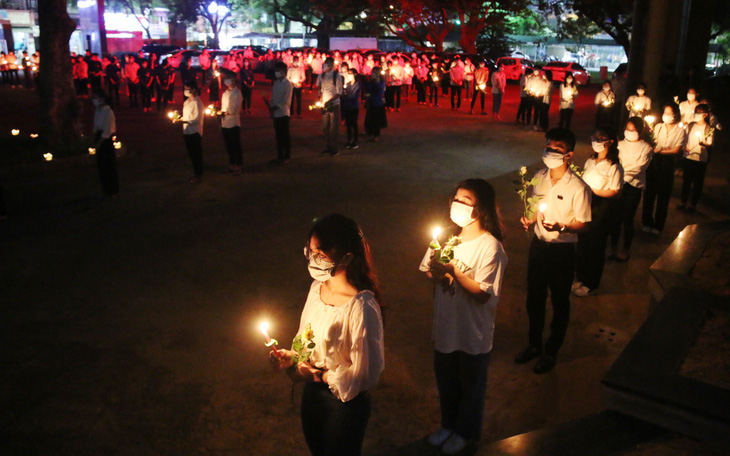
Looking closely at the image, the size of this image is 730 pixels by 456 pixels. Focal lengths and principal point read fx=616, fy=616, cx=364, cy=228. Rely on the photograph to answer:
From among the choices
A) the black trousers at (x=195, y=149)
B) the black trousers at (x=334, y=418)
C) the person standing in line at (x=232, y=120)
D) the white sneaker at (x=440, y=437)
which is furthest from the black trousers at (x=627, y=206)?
the black trousers at (x=195, y=149)

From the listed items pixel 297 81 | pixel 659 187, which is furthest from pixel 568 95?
pixel 297 81

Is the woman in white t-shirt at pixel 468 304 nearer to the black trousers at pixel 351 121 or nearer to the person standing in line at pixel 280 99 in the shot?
the person standing in line at pixel 280 99

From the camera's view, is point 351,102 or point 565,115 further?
point 565,115

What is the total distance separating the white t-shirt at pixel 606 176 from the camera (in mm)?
6500

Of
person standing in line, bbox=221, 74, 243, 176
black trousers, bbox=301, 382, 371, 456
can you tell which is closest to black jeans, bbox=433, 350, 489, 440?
black trousers, bbox=301, 382, 371, 456

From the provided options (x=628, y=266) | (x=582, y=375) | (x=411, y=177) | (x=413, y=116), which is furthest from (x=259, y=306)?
(x=413, y=116)

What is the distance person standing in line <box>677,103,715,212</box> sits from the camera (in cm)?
966

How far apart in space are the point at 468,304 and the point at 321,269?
117cm

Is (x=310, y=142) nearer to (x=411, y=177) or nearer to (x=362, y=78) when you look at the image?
(x=362, y=78)

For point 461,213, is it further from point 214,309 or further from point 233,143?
point 233,143

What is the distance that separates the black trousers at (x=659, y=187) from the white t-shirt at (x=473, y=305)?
20.4 ft

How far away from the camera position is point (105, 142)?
10.5 m

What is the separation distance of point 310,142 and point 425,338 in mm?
11357

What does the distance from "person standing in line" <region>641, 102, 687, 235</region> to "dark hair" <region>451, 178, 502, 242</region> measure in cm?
605
